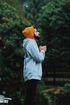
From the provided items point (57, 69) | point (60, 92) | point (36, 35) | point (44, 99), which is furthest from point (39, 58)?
point (57, 69)

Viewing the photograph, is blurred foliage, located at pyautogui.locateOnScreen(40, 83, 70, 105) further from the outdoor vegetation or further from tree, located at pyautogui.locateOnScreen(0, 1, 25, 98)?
tree, located at pyautogui.locateOnScreen(0, 1, 25, 98)

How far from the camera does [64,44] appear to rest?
13750 millimetres

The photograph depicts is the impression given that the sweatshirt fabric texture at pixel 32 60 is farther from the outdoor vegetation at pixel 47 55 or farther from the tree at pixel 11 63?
the tree at pixel 11 63

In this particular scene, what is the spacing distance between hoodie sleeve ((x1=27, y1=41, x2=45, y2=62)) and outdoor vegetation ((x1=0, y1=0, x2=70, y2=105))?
2458mm

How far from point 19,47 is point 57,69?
396 centimetres

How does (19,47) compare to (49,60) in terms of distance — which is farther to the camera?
(49,60)

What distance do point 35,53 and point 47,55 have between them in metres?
7.27

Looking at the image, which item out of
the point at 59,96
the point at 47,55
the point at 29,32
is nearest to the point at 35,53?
the point at 29,32

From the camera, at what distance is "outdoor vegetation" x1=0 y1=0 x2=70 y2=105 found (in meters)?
9.44

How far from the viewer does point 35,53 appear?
6.47 m

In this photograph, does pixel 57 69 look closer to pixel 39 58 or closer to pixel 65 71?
pixel 65 71

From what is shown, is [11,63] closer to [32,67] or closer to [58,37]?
[32,67]

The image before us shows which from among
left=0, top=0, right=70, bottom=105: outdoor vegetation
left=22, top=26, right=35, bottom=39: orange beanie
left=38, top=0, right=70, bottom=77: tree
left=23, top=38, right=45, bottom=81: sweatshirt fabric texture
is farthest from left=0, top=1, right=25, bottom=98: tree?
left=38, top=0, right=70, bottom=77: tree

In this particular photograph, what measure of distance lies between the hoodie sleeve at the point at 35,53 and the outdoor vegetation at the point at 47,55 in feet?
8.07
